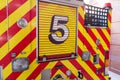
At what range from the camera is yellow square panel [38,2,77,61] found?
1830mm

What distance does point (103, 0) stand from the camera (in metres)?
5.89

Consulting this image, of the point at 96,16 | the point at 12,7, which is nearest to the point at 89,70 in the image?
the point at 96,16

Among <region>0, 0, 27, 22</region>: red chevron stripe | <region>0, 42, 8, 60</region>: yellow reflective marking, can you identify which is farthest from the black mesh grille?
<region>0, 42, 8, 60</region>: yellow reflective marking

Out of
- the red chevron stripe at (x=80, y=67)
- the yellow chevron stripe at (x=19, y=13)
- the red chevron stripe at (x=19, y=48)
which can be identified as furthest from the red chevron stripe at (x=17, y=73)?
the red chevron stripe at (x=80, y=67)

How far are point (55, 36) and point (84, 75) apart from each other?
0.71m

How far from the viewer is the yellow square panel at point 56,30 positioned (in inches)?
72.1

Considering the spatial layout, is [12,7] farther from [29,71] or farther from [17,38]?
[29,71]

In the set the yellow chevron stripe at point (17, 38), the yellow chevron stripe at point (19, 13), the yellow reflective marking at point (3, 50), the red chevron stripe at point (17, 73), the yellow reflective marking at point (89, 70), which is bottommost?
the yellow reflective marking at point (89, 70)

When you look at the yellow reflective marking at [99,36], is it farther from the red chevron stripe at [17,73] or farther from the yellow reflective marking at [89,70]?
the red chevron stripe at [17,73]

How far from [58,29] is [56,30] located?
0.03m

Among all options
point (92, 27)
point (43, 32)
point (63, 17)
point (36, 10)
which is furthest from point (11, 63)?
point (92, 27)

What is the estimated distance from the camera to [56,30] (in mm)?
1913

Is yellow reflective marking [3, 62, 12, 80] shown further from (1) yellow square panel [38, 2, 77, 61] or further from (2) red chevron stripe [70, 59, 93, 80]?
(2) red chevron stripe [70, 59, 93, 80]

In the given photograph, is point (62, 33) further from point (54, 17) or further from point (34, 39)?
point (34, 39)
